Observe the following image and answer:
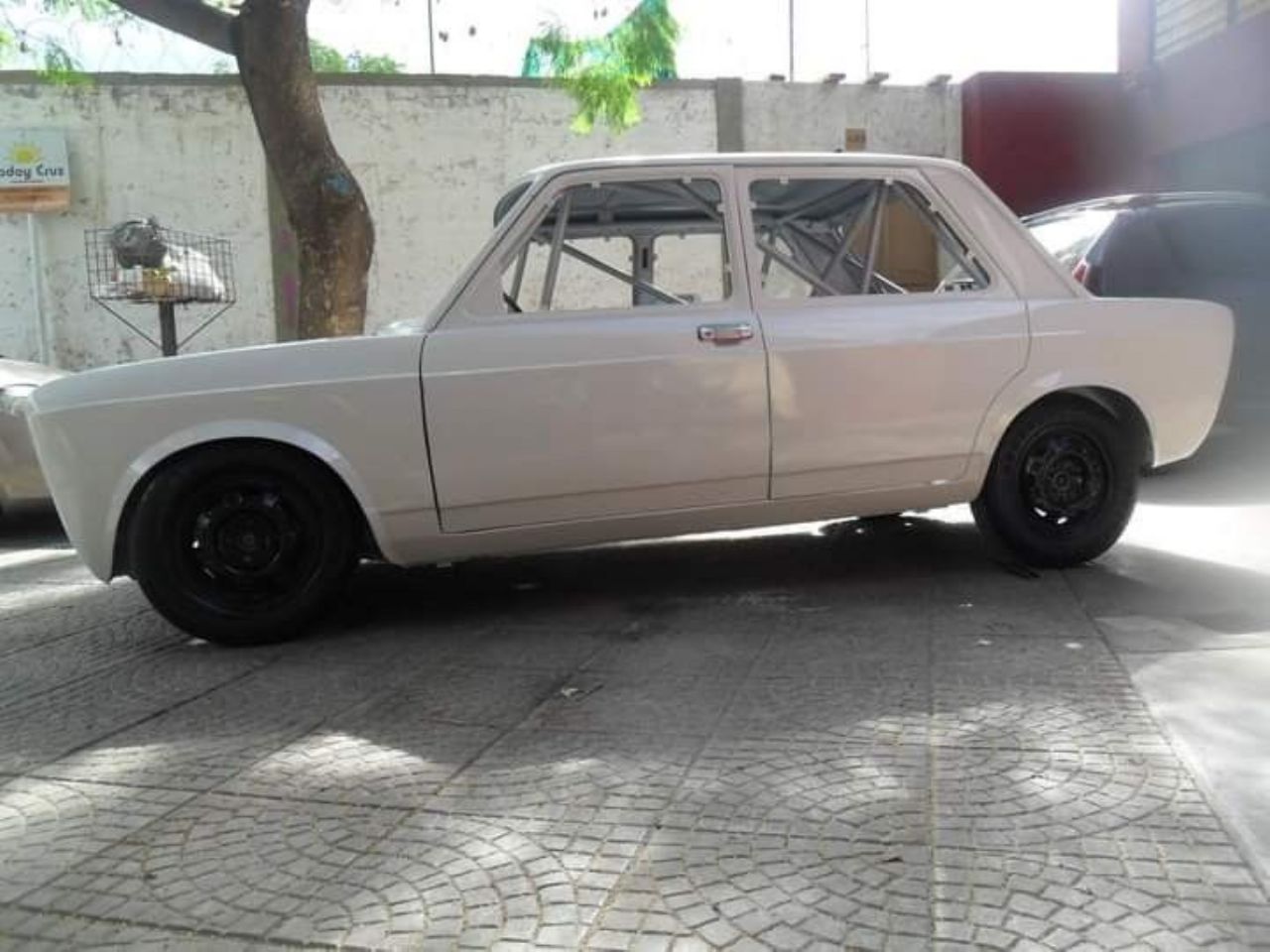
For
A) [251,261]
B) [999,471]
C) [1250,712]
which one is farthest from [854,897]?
[251,261]

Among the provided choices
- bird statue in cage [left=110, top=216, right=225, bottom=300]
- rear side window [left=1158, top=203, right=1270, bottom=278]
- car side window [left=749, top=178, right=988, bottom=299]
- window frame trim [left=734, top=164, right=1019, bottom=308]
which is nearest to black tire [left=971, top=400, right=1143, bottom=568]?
window frame trim [left=734, top=164, right=1019, bottom=308]

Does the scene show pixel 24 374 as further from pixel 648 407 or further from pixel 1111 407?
pixel 1111 407

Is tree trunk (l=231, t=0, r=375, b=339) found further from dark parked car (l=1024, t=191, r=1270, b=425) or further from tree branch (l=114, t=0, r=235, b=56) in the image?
dark parked car (l=1024, t=191, r=1270, b=425)

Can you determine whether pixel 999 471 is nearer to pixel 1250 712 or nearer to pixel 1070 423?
pixel 1070 423

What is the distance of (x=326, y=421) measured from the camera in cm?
408

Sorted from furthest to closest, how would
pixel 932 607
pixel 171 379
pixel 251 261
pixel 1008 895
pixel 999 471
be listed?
pixel 251 261
pixel 999 471
pixel 932 607
pixel 171 379
pixel 1008 895

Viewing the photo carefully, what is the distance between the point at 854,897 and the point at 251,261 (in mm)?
13143

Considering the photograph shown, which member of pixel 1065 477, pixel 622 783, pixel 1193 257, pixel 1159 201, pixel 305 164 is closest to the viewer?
pixel 622 783

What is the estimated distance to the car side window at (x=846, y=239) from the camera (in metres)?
4.82

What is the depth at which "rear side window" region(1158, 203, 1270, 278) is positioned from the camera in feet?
22.9

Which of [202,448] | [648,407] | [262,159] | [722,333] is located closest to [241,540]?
[202,448]

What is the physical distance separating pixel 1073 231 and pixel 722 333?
152 inches

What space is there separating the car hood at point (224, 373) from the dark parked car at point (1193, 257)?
4550mm

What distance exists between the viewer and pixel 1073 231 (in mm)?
7121
